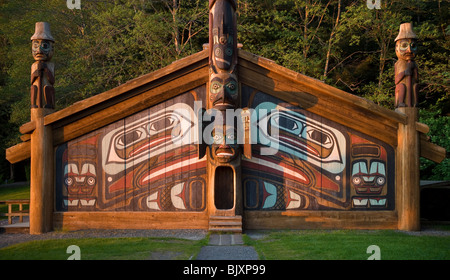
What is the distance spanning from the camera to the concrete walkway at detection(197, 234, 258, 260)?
5.63 m

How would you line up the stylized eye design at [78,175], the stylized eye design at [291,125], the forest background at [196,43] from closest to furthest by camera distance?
the stylized eye design at [78,175], the stylized eye design at [291,125], the forest background at [196,43]

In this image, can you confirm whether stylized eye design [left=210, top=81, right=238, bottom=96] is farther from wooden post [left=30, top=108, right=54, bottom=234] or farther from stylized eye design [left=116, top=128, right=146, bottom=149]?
wooden post [left=30, top=108, right=54, bottom=234]

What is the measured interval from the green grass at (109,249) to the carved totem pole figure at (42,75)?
9.36ft

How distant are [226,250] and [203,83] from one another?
3690mm

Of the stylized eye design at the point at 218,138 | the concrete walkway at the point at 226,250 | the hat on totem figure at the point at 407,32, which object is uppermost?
the hat on totem figure at the point at 407,32

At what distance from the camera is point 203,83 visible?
322 inches

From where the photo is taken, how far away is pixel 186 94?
322 inches

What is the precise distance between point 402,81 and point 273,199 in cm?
363

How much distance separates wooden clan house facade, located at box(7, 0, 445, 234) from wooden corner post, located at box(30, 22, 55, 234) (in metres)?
0.04

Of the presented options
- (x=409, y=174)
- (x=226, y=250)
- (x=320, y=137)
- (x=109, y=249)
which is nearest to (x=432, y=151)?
(x=409, y=174)

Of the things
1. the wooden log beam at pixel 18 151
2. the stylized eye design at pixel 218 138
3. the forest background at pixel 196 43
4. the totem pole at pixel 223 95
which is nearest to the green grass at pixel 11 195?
the forest background at pixel 196 43

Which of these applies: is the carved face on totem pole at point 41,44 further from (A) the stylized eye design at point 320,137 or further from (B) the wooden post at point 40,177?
(A) the stylized eye design at point 320,137

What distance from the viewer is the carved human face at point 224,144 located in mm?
7539
